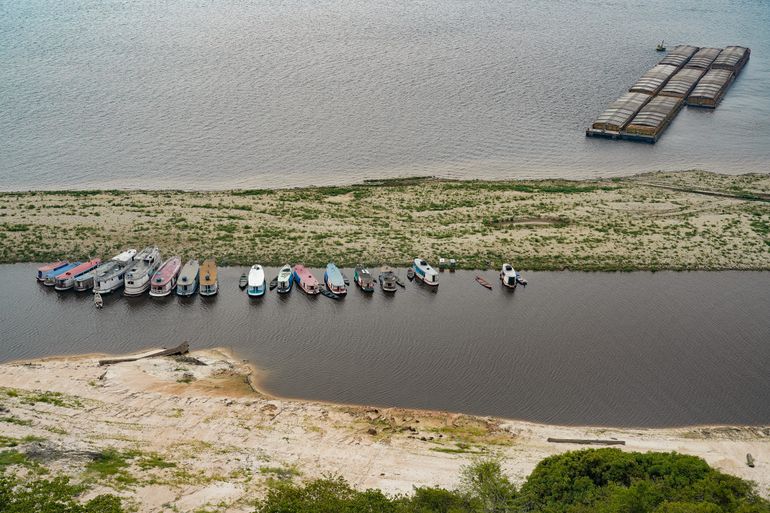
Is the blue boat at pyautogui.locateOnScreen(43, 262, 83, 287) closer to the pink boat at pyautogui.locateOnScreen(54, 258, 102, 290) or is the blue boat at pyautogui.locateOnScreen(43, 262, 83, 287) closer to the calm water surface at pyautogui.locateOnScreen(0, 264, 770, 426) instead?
the pink boat at pyautogui.locateOnScreen(54, 258, 102, 290)

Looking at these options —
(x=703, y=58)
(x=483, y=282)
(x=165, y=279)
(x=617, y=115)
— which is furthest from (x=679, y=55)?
(x=165, y=279)

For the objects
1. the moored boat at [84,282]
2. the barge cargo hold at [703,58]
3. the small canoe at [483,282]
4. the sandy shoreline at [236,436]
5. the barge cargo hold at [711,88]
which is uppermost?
the barge cargo hold at [703,58]

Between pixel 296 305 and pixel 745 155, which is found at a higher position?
pixel 745 155

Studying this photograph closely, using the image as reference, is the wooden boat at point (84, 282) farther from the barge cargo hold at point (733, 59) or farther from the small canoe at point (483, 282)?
the barge cargo hold at point (733, 59)

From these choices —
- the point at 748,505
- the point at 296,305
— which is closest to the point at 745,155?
the point at 296,305

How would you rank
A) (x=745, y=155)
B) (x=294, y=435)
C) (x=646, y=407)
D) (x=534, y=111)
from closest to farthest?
(x=294, y=435), (x=646, y=407), (x=745, y=155), (x=534, y=111)

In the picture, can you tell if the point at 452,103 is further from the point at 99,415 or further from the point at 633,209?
the point at 99,415

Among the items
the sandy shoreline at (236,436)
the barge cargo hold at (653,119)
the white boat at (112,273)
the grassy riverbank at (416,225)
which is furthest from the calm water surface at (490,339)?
the barge cargo hold at (653,119)
